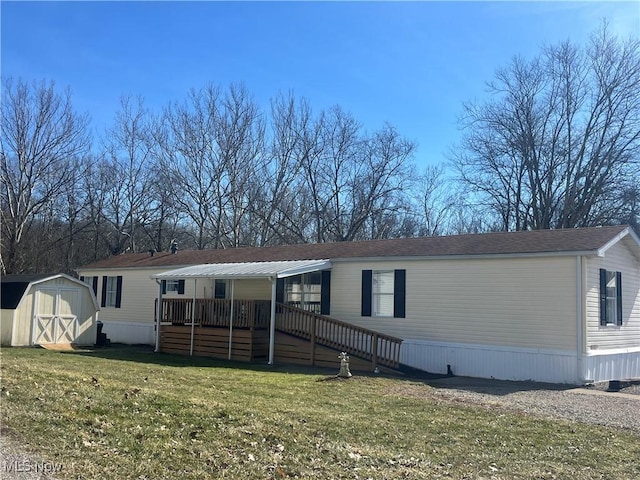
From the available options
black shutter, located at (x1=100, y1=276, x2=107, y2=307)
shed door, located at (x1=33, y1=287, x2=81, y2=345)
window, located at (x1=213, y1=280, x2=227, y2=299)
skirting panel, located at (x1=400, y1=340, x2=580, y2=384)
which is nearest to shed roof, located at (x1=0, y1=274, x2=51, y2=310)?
shed door, located at (x1=33, y1=287, x2=81, y2=345)

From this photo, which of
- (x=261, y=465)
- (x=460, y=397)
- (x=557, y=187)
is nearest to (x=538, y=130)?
(x=557, y=187)

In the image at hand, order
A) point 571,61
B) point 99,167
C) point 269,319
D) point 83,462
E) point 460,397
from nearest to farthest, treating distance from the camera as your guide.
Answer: point 83,462 < point 460,397 < point 269,319 < point 571,61 < point 99,167

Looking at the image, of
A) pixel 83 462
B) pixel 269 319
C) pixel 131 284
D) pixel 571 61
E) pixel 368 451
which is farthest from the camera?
pixel 571 61

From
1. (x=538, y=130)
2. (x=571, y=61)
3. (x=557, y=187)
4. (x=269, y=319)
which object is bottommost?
(x=269, y=319)

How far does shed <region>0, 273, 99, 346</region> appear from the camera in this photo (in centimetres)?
1894

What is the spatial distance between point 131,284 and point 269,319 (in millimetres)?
8902

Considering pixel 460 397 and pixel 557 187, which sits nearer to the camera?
pixel 460 397

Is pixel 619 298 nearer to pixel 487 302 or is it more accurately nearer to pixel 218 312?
pixel 487 302

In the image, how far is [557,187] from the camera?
32375 millimetres

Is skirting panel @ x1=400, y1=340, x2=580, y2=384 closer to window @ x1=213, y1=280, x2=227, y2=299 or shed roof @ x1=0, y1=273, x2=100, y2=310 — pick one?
window @ x1=213, y1=280, x2=227, y2=299

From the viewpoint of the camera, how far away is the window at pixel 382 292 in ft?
54.7

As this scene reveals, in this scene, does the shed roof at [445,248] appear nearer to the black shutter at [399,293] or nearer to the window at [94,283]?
the black shutter at [399,293]

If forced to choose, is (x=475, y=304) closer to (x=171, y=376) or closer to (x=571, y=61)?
(x=171, y=376)

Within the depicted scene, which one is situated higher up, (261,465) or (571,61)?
(571,61)
